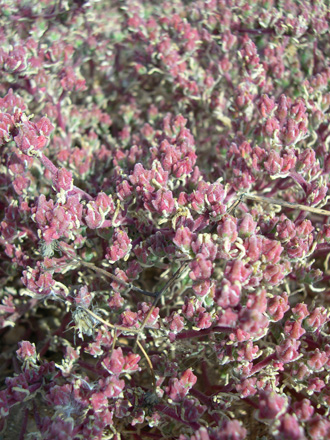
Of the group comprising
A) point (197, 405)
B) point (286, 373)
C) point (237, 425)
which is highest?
point (237, 425)

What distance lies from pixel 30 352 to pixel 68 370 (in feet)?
0.67

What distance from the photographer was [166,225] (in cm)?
241

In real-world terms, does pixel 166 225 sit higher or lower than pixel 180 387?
higher

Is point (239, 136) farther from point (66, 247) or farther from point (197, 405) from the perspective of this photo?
point (197, 405)

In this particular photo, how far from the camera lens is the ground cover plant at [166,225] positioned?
180 centimetres

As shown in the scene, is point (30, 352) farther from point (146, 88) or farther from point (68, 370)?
point (146, 88)

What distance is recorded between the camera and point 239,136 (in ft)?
8.23

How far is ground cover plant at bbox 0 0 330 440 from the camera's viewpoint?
1.80 m

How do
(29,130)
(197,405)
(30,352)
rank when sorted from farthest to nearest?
(30,352), (29,130), (197,405)

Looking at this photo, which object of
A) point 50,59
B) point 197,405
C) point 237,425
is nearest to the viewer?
point 237,425

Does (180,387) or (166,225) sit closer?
(180,387)

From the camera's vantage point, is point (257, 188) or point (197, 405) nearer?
point (197, 405)

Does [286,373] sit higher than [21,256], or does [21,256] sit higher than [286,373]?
[21,256]

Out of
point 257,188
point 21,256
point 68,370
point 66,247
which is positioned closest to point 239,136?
point 257,188
